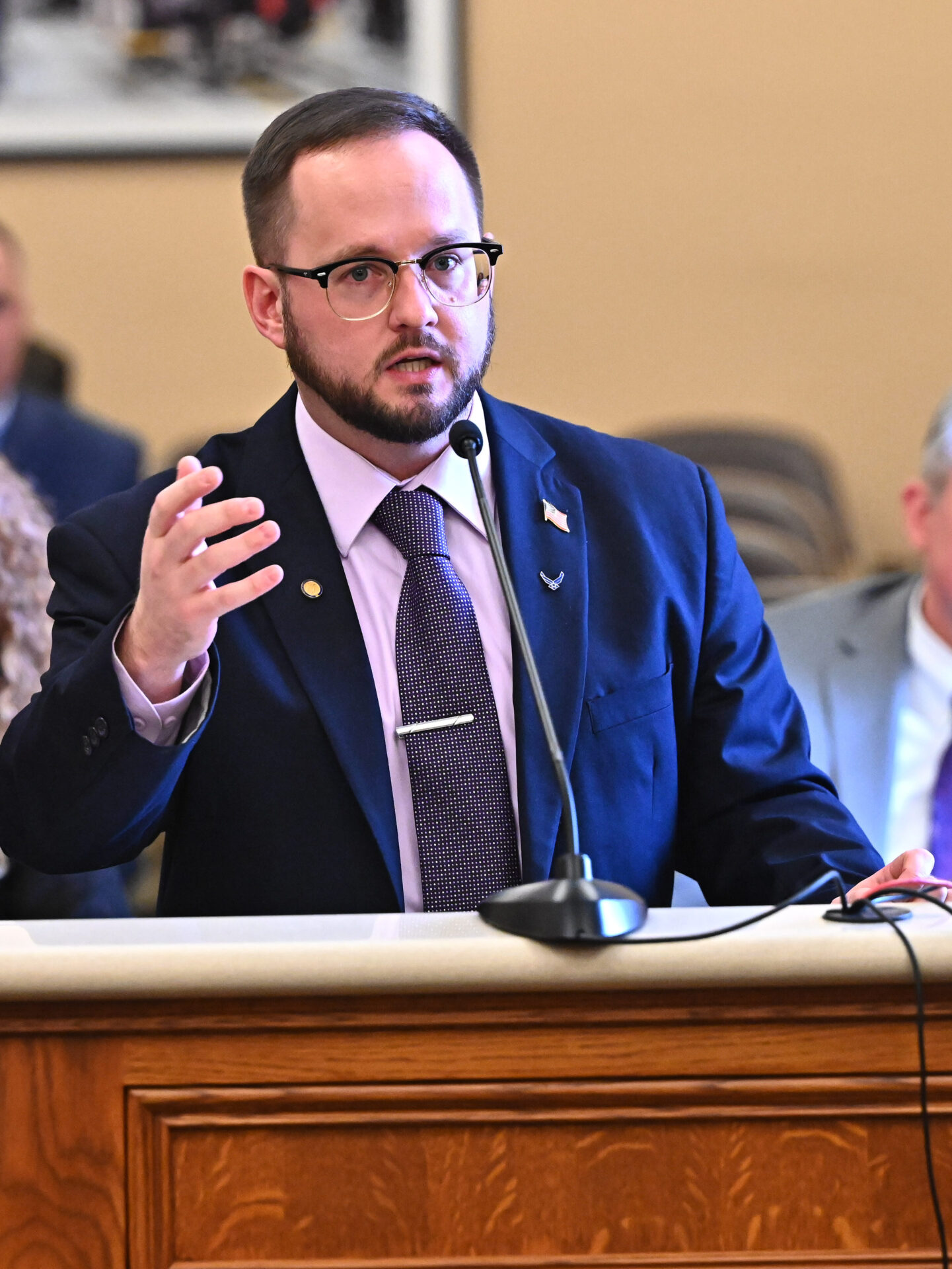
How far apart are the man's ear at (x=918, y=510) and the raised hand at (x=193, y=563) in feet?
4.93

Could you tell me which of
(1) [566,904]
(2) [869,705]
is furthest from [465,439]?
(2) [869,705]

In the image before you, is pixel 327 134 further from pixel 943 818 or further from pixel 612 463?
pixel 943 818

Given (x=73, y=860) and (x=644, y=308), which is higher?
(x=644, y=308)

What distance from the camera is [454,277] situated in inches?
55.5

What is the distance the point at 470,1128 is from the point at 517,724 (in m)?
0.46

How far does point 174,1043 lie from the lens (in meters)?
0.97

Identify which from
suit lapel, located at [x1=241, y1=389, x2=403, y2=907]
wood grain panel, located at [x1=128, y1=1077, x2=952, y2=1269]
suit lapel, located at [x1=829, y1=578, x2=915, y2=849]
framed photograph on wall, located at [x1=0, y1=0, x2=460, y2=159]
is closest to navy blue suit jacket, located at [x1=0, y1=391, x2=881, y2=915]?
suit lapel, located at [x1=241, y1=389, x2=403, y2=907]

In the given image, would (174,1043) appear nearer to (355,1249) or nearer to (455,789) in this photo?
(355,1249)

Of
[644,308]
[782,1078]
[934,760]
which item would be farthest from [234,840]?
[644,308]

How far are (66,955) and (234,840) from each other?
1.42 feet

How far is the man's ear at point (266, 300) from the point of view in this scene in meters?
1.54

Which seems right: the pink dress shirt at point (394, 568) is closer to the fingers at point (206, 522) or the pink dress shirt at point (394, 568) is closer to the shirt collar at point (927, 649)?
the fingers at point (206, 522)

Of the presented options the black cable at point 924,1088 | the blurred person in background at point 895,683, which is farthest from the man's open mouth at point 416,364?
the blurred person in background at point 895,683

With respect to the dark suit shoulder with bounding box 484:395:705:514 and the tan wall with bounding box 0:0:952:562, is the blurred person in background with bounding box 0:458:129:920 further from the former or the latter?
the tan wall with bounding box 0:0:952:562
